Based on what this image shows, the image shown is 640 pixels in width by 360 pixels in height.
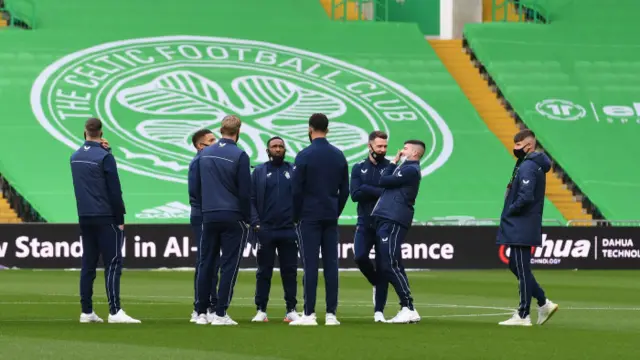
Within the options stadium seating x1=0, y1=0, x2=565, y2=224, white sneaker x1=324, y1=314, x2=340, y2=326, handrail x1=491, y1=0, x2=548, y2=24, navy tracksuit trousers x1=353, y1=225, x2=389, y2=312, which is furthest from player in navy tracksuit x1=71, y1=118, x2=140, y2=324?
handrail x1=491, y1=0, x2=548, y2=24

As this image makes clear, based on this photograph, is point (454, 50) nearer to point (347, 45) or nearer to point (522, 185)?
point (347, 45)

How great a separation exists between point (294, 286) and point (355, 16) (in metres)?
30.5

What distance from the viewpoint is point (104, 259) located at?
14391mm

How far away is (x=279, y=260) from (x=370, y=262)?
3.30 feet

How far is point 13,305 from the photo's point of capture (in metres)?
17.1

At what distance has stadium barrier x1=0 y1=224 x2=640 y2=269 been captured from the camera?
95.2 feet

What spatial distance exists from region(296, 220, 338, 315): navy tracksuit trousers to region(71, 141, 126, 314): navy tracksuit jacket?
6.28 ft

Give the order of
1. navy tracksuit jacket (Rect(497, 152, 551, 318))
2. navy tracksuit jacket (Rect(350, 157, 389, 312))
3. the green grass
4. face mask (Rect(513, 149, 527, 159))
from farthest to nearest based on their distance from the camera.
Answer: navy tracksuit jacket (Rect(350, 157, 389, 312)) → face mask (Rect(513, 149, 527, 159)) → navy tracksuit jacket (Rect(497, 152, 551, 318)) → the green grass

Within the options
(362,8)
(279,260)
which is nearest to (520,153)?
(279,260)

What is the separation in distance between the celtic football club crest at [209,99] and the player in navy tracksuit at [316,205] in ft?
69.0

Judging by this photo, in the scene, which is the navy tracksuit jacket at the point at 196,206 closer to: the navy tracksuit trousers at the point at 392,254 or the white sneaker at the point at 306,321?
the white sneaker at the point at 306,321

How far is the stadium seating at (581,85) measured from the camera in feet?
123

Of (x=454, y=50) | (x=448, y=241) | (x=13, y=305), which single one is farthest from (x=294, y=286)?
(x=454, y=50)

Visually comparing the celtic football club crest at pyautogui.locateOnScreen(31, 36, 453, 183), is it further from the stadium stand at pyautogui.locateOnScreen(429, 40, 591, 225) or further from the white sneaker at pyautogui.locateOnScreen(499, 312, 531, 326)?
the white sneaker at pyautogui.locateOnScreen(499, 312, 531, 326)
